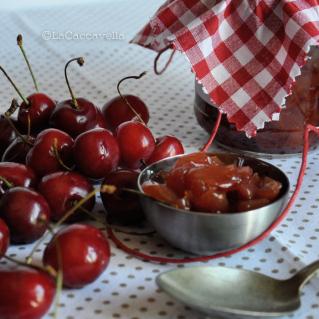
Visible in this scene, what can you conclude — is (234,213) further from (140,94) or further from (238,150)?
(140,94)

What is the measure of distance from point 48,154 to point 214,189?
18 centimetres

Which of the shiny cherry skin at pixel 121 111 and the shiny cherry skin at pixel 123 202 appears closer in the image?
the shiny cherry skin at pixel 123 202

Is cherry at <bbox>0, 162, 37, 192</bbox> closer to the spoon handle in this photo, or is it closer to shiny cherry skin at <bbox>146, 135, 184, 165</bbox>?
shiny cherry skin at <bbox>146, 135, 184, 165</bbox>

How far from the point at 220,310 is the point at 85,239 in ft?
0.39

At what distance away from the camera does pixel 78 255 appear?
1.79 ft

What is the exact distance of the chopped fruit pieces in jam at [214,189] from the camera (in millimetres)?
583

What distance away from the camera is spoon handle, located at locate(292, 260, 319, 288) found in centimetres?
56

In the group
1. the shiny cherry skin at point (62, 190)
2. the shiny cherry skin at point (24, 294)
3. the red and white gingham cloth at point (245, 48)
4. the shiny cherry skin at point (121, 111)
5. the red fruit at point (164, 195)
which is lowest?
the shiny cherry skin at point (24, 294)

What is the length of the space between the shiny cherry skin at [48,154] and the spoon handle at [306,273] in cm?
25

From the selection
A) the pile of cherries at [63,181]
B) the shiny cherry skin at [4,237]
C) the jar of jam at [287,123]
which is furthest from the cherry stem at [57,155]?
the jar of jam at [287,123]

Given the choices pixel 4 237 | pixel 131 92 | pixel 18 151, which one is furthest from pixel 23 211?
pixel 131 92

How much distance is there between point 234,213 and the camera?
575 mm

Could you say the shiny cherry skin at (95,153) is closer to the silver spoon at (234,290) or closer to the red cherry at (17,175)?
the red cherry at (17,175)

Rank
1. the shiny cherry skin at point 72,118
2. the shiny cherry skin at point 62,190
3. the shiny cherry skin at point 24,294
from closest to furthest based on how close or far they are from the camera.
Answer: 1. the shiny cherry skin at point 24,294
2. the shiny cherry skin at point 62,190
3. the shiny cherry skin at point 72,118
